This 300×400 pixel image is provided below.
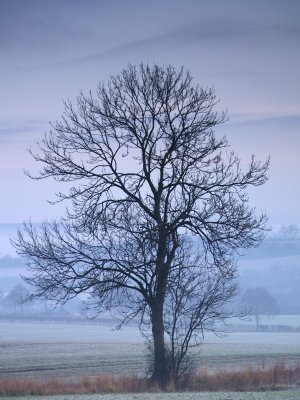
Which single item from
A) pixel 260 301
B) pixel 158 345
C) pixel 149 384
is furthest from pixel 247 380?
pixel 260 301

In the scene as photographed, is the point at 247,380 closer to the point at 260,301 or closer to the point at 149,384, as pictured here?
the point at 149,384

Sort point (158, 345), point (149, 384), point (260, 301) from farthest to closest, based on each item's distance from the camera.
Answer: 1. point (260, 301)
2. point (158, 345)
3. point (149, 384)

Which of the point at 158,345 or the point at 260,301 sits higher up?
the point at 260,301

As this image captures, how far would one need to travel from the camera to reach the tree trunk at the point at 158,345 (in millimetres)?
23719

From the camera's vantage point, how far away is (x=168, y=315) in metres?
25.5

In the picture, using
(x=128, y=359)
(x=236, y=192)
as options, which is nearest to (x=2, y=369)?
(x=128, y=359)

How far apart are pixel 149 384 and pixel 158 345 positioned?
154cm

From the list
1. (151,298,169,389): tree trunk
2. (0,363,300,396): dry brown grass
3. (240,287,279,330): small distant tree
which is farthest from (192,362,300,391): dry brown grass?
(240,287,279,330): small distant tree

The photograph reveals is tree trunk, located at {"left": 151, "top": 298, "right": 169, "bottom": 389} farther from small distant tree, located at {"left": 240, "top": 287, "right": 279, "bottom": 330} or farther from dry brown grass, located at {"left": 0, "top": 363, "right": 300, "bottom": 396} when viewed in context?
small distant tree, located at {"left": 240, "top": 287, "right": 279, "bottom": 330}

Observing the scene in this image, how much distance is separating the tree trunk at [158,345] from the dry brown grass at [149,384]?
2.01ft

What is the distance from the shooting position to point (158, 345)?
24.0m

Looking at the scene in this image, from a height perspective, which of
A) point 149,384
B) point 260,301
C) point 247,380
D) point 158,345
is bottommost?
point 247,380

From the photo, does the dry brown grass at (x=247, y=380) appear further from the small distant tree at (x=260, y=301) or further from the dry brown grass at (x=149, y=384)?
the small distant tree at (x=260, y=301)

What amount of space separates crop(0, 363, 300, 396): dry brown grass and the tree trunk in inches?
24.1
